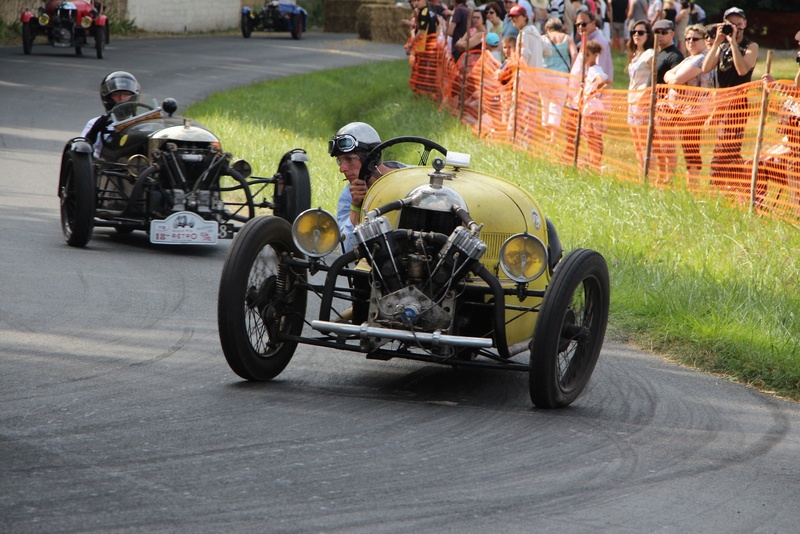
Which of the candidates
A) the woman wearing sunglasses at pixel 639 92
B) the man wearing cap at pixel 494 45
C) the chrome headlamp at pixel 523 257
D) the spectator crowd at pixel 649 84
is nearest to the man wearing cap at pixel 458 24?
the man wearing cap at pixel 494 45

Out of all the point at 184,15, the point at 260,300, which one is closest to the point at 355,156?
the point at 260,300

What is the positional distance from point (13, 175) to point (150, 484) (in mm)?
10427

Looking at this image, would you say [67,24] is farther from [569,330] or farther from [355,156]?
[569,330]

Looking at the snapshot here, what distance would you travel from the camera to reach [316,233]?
636 cm

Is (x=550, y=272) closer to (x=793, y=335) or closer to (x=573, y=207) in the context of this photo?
(x=793, y=335)

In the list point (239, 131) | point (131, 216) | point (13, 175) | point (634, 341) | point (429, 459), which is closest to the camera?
point (429, 459)

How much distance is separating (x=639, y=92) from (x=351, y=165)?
6911 millimetres

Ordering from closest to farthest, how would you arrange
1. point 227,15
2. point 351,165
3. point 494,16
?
point 351,165 → point 494,16 → point 227,15

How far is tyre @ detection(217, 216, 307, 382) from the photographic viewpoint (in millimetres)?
6086

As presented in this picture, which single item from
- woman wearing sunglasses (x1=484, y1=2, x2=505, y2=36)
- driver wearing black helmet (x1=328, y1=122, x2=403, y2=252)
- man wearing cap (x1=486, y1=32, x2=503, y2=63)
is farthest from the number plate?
woman wearing sunglasses (x1=484, y1=2, x2=505, y2=36)

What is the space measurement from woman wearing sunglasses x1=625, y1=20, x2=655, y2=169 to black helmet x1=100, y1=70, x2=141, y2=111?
5.30 meters

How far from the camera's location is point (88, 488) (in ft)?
15.0

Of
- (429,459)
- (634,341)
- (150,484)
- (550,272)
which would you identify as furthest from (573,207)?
(150,484)

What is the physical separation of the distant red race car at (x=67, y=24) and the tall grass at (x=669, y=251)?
10.1 meters
